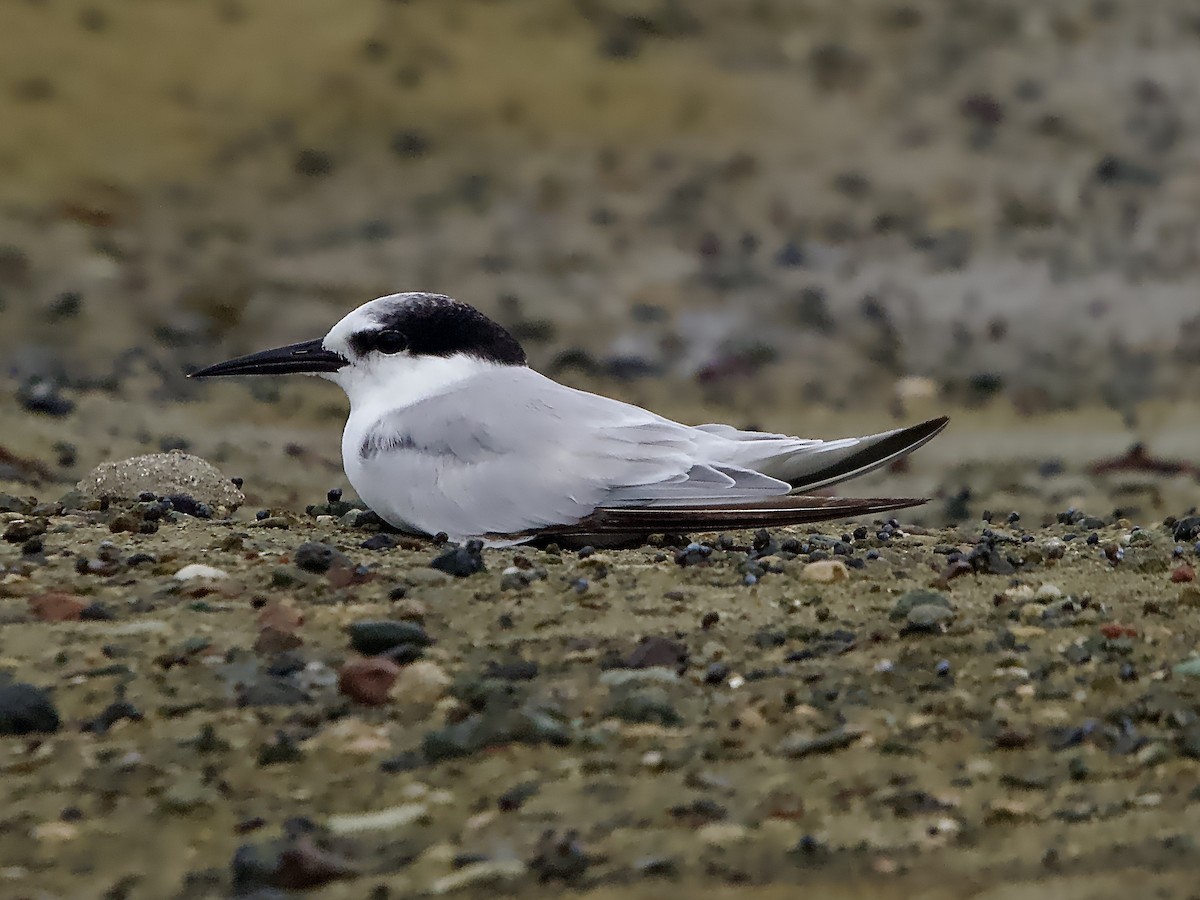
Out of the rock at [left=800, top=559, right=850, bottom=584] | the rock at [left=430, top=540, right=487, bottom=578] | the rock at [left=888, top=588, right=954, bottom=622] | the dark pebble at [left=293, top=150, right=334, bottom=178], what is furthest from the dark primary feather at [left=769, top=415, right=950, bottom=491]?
the dark pebble at [left=293, top=150, right=334, bottom=178]

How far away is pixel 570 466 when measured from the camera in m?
4.35

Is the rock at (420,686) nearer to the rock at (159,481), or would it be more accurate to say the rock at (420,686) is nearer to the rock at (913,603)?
the rock at (913,603)

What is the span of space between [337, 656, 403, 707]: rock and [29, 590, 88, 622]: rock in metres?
0.73

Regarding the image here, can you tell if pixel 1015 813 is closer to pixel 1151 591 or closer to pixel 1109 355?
pixel 1151 591

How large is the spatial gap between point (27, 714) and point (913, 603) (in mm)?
1917

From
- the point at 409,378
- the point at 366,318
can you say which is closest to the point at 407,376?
the point at 409,378

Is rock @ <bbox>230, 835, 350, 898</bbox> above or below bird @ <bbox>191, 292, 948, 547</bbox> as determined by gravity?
below

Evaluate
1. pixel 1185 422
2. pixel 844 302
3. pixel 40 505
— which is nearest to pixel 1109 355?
pixel 1185 422

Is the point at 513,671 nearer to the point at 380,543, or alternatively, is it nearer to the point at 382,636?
the point at 382,636

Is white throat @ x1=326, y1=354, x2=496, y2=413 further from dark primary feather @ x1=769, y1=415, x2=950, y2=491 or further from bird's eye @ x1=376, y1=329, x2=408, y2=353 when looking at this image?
dark primary feather @ x1=769, y1=415, x2=950, y2=491

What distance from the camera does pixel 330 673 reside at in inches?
134

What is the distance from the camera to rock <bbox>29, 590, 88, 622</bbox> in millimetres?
3727

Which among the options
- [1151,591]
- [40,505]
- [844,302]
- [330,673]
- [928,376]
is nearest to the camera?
[330,673]

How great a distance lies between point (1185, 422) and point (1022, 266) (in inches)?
78.4
